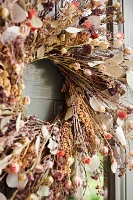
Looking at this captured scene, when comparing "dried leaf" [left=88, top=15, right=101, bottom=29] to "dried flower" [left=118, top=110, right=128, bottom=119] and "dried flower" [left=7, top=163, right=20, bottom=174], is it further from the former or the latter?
"dried flower" [left=7, top=163, right=20, bottom=174]

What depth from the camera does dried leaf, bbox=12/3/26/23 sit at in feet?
3.01

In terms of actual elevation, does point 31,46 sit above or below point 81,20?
below

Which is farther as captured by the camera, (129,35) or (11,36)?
(129,35)

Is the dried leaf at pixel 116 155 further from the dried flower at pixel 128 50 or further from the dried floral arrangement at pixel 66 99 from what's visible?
the dried flower at pixel 128 50

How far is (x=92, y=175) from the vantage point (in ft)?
4.04

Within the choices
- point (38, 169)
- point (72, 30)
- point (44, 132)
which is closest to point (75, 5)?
point (72, 30)

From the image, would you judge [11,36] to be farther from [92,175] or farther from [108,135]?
[92,175]

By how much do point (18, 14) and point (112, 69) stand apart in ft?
1.22

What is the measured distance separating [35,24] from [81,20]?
248 mm

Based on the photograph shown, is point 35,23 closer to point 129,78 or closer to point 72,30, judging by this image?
point 72,30

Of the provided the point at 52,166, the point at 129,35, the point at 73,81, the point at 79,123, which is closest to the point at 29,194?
the point at 52,166

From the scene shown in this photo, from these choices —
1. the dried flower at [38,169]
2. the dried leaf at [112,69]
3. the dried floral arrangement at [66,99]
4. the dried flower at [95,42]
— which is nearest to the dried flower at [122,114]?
the dried floral arrangement at [66,99]

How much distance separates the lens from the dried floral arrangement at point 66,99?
92 cm

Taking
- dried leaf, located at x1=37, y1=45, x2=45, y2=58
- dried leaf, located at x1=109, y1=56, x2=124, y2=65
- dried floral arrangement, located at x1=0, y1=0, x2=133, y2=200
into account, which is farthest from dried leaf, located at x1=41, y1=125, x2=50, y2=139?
dried leaf, located at x1=109, y1=56, x2=124, y2=65
